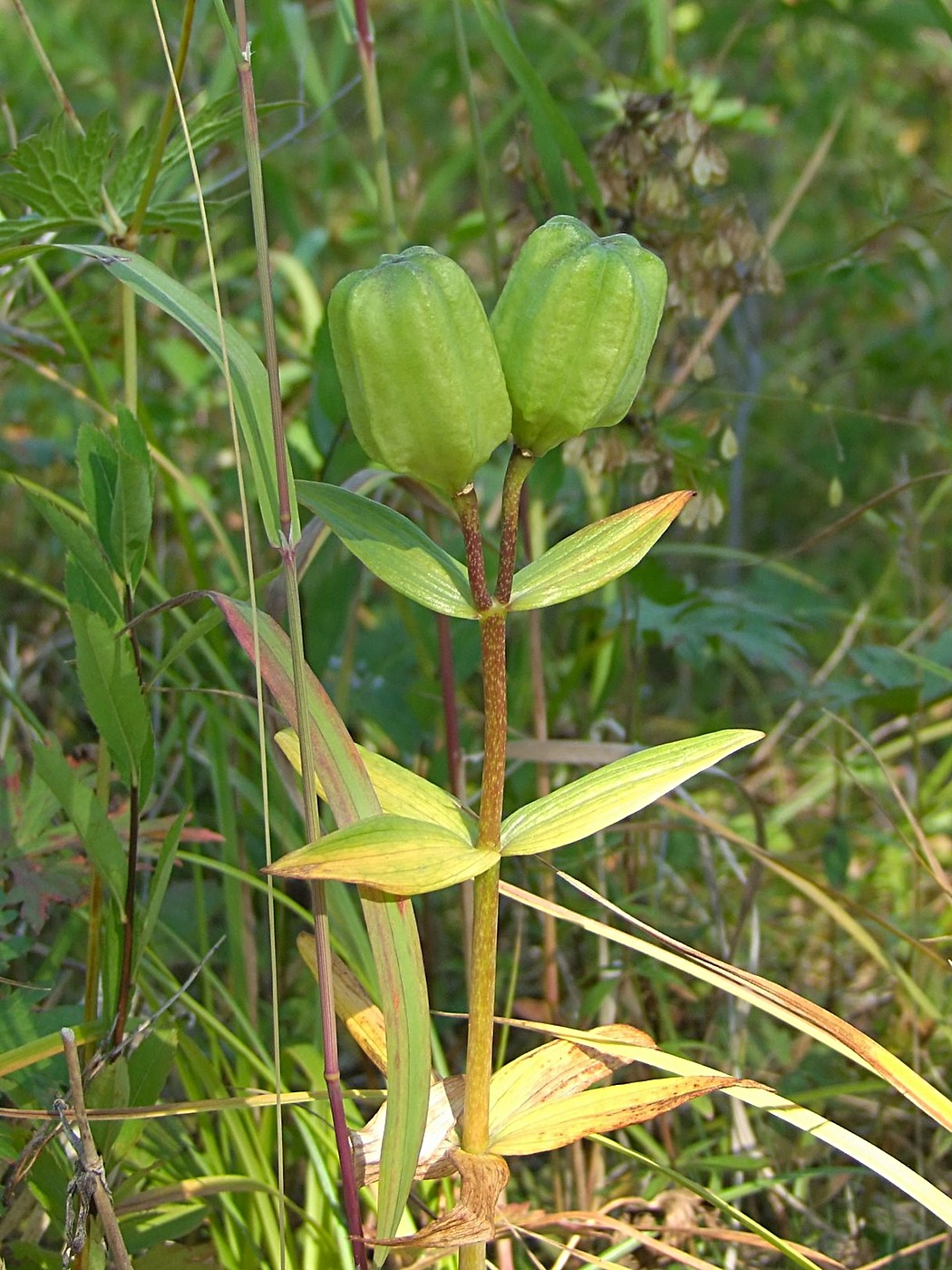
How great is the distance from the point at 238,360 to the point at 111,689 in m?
0.23

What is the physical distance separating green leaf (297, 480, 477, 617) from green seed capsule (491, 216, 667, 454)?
10 centimetres

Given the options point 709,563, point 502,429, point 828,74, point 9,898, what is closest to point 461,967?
point 9,898

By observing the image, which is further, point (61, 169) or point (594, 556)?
point (61, 169)

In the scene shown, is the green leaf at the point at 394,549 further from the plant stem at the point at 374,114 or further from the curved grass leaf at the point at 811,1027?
the plant stem at the point at 374,114

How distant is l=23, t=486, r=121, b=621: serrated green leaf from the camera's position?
79cm

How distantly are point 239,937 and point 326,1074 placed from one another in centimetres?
37

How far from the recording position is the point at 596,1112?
0.72 m

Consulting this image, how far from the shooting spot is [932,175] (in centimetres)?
271

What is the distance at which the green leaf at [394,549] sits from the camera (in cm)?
69

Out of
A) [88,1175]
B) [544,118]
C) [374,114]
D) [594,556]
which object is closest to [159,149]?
[374,114]

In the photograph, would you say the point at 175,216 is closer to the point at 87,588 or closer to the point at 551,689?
the point at 87,588

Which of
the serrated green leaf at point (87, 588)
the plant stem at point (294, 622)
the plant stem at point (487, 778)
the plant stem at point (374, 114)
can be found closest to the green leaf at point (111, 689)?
the serrated green leaf at point (87, 588)

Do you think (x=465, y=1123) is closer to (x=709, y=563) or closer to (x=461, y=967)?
(x=461, y=967)

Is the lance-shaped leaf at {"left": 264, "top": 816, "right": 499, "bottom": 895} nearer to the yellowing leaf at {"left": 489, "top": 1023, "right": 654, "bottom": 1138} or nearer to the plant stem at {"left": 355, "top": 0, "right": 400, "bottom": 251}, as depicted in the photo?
the yellowing leaf at {"left": 489, "top": 1023, "right": 654, "bottom": 1138}
